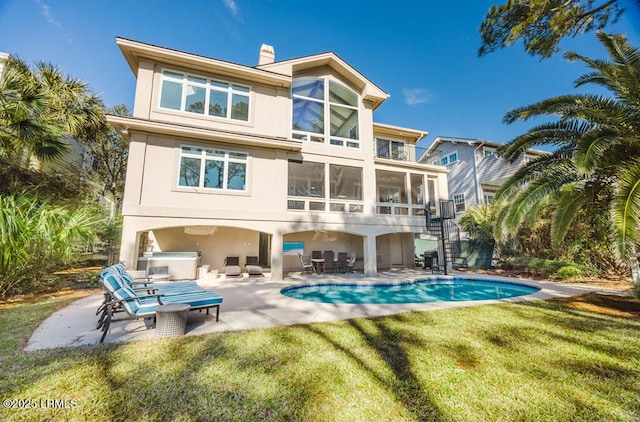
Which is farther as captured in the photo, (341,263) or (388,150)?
(388,150)

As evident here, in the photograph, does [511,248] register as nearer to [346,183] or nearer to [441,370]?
[346,183]

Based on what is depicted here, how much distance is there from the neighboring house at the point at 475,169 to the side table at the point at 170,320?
22020mm

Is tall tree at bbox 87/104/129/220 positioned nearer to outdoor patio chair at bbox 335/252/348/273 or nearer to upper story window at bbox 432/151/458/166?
outdoor patio chair at bbox 335/252/348/273

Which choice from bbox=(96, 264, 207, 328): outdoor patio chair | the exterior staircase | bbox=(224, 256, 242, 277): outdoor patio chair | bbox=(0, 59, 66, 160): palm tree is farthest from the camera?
the exterior staircase

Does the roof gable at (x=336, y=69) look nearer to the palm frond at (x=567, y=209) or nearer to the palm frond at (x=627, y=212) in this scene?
the palm frond at (x=567, y=209)

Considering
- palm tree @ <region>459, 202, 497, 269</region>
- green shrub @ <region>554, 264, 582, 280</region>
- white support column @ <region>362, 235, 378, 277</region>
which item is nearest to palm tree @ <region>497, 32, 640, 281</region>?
green shrub @ <region>554, 264, 582, 280</region>

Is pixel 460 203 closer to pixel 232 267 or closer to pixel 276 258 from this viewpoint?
pixel 276 258

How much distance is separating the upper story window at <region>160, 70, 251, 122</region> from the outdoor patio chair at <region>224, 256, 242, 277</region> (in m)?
6.78

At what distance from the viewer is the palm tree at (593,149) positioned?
5.54 m

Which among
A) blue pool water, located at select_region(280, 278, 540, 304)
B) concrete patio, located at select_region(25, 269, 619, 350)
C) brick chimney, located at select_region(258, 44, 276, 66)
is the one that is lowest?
blue pool water, located at select_region(280, 278, 540, 304)

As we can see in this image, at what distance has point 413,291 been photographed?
11.0 meters

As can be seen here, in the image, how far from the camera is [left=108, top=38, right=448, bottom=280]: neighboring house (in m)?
10.4

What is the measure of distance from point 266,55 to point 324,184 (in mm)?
7427

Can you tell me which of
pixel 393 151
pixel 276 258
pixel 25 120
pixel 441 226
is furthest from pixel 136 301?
pixel 393 151
